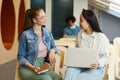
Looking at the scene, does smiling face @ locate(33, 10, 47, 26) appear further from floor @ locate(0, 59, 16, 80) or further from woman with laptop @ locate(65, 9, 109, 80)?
floor @ locate(0, 59, 16, 80)

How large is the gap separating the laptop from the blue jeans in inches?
3.6

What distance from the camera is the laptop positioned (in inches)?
111

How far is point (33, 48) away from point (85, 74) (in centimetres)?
57

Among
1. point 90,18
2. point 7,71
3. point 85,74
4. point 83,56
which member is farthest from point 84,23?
point 7,71

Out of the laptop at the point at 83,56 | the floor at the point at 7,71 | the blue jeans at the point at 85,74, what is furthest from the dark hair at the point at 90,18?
the floor at the point at 7,71

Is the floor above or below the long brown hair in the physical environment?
below

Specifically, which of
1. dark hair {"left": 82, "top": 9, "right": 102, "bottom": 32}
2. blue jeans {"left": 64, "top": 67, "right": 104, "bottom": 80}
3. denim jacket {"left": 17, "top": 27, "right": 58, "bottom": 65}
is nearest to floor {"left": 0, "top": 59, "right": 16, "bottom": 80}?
denim jacket {"left": 17, "top": 27, "right": 58, "bottom": 65}

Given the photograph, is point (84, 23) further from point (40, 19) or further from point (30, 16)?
point (30, 16)

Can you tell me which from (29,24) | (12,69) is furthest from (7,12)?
(29,24)

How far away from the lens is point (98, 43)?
2.96m

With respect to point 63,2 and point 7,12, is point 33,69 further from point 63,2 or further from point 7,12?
point 63,2

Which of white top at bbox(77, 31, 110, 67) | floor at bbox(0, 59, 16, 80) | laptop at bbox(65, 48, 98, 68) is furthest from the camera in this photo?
floor at bbox(0, 59, 16, 80)

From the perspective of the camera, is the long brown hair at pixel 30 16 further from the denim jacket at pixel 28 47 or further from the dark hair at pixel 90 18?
the dark hair at pixel 90 18

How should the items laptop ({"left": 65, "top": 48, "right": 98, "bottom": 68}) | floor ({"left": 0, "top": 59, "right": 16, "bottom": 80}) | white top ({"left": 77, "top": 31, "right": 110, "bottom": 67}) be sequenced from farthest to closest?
floor ({"left": 0, "top": 59, "right": 16, "bottom": 80}) → white top ({"left": 77, "top": 31, "right": 110, "bottom": 67}) → laptop ({"left": 65, "top": 48, "right": 98, "bottom": 68})
